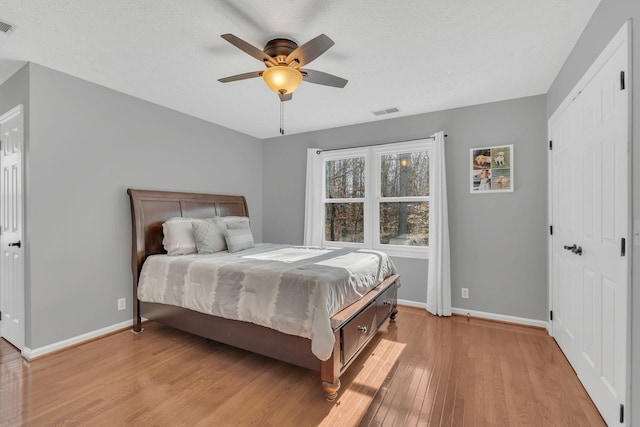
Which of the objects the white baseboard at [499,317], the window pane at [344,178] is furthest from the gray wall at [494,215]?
the window pane at [344,178]

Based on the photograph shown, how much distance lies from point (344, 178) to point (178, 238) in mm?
2527

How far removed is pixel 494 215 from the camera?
3.46 meters

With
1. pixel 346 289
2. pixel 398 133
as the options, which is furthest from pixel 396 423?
pixel 398 133

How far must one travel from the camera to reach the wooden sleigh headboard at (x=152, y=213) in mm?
3156

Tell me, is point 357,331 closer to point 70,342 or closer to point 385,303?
point 385,303

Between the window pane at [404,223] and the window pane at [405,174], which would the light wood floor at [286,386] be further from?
the window pane at [405,174]

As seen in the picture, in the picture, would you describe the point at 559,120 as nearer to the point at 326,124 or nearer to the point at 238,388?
the point at 326,124

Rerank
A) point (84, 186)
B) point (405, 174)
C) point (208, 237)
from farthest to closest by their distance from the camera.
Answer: point (405, 174), point (208, 237), point (84, 186)

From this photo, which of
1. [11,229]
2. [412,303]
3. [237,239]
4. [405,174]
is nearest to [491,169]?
[405,174]

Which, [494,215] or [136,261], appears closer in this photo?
[136,261]

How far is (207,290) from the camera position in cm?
260

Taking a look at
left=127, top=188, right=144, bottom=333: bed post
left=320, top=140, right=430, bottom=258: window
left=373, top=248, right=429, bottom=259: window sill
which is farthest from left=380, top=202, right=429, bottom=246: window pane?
left=127, top=188, right=144, bottom=333: bed post

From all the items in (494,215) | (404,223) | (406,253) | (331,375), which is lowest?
(331,375)

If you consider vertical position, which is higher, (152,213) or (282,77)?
(282,77)
